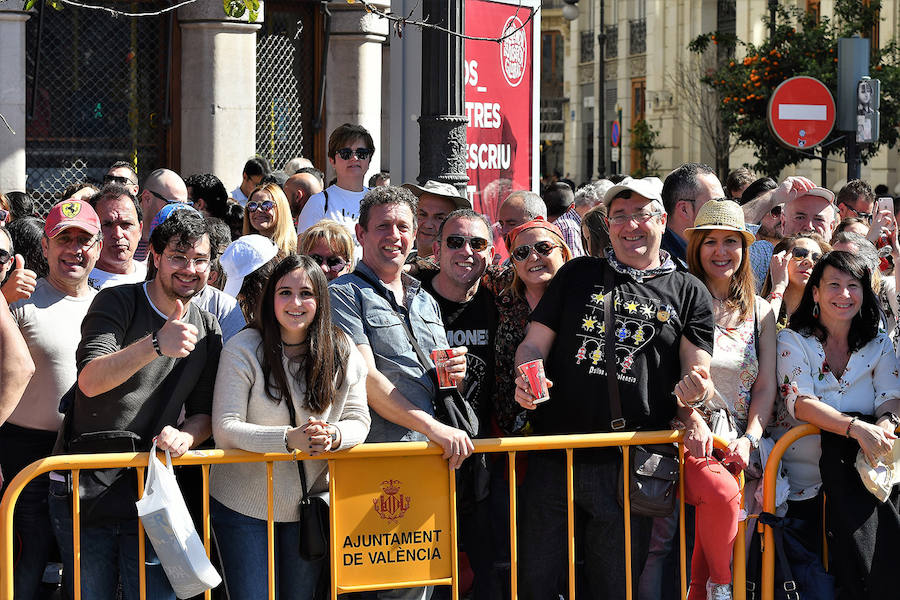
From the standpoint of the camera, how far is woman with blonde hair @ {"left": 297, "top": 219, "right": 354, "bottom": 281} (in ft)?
19.9

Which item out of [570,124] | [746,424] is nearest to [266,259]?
[746,424]

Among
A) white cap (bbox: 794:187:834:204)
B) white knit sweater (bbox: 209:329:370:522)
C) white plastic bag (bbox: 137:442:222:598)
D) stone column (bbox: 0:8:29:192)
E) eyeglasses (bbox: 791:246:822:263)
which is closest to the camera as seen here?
white plastic bag (bbox: 137:442:222:598)

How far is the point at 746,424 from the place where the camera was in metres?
5.53

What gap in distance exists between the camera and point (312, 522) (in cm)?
480

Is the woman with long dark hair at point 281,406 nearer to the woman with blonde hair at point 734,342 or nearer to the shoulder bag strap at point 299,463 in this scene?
the shoulder bag strap at point 299,463

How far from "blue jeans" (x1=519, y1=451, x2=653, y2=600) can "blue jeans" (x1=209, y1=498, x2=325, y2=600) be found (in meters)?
0.92

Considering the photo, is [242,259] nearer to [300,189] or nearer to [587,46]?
[300,189]

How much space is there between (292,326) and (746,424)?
2123 millimetres

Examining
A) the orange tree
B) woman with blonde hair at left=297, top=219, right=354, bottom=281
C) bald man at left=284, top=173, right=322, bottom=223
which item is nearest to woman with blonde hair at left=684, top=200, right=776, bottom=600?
woman with blonde hair at left=297, top=219, right=354, bottom=281

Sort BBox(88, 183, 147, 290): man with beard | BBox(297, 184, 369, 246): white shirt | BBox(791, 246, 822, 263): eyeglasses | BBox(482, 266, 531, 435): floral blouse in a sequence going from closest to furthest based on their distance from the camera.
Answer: BBox(482, 266, 531, 435): floral blouse, BBox(88, 183, 147, 290): man with beard, BBox(791, 246, 822, 263): eyeglasses, BBox(297, 184, 369, 246): white shirt

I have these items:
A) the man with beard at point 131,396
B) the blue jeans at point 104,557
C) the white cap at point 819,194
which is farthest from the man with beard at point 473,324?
the white cap at point 819,194

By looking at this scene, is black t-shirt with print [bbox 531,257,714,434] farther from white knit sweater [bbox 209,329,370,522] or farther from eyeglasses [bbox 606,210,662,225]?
white knit sweater [bbox 209,329,370,522]

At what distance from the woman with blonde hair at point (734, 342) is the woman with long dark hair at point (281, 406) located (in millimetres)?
1606

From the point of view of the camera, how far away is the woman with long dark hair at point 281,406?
4.75 meters
